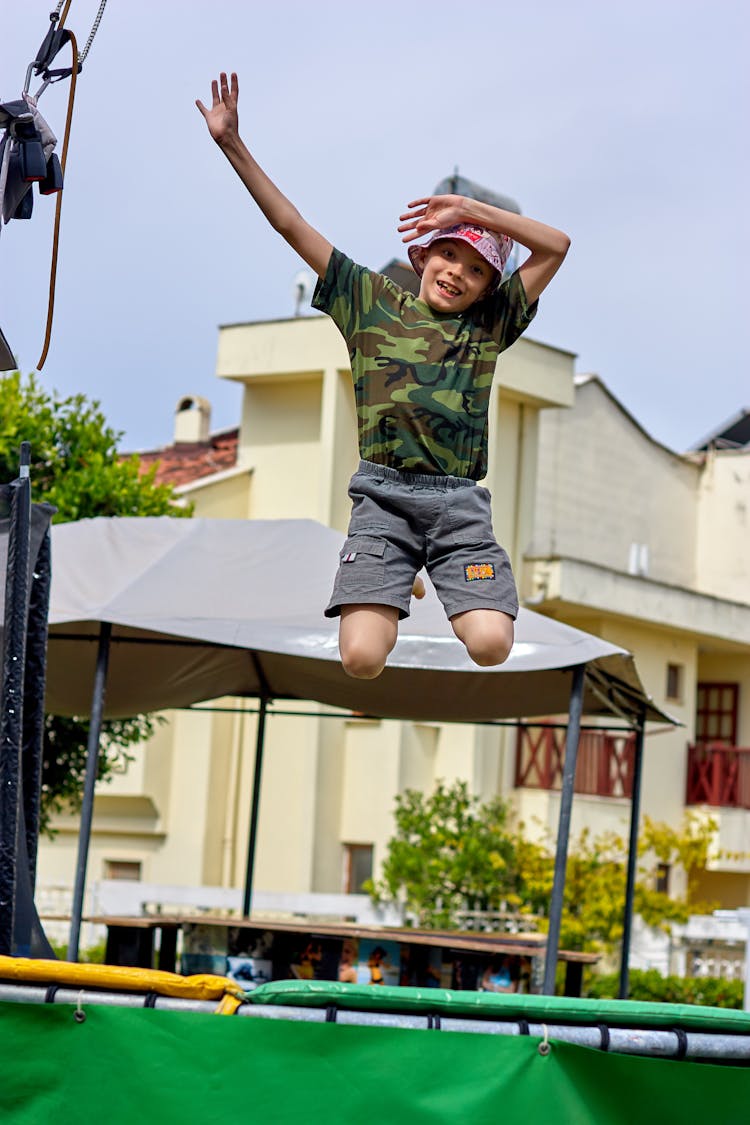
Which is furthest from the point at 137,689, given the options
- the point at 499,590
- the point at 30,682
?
the point at 499,590

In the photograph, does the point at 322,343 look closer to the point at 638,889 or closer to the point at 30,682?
the point at 638,889

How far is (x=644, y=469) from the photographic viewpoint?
86.9ft

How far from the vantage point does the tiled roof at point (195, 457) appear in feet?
82.2

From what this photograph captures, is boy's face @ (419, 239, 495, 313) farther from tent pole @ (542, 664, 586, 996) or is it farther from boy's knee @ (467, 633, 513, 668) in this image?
tent pole @ (542, 664, 586, 996)

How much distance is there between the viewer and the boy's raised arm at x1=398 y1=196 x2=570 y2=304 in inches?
173

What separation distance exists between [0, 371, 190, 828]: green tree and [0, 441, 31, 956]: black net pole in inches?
341

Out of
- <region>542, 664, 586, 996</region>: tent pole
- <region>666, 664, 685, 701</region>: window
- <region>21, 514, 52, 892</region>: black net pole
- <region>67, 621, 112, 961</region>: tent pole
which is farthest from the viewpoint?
<region>666, 664, 685, 701</region>: window

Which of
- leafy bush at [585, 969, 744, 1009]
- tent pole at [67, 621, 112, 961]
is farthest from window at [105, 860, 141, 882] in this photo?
tent pole at [67, 621, 112, 961]

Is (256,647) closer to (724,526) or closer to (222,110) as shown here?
(222,110)

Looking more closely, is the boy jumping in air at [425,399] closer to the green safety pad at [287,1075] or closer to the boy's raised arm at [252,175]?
the boy's raised arm at [252,175]

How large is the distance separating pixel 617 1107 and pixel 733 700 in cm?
2480

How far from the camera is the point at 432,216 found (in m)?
4.44

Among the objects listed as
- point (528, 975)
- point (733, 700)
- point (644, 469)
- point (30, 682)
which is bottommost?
point (528, 975)

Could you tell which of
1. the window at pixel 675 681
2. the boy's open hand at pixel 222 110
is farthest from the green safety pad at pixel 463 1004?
the window at pixel 675 681
